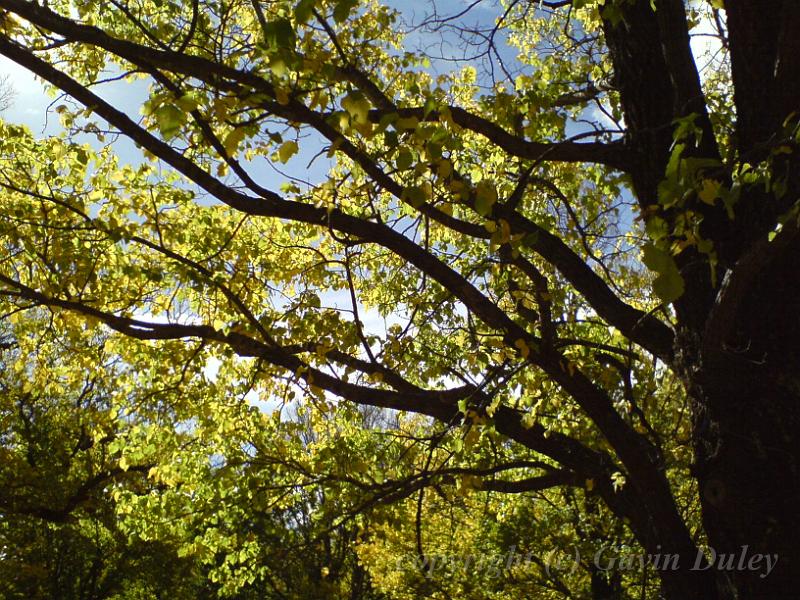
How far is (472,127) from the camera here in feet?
13.4

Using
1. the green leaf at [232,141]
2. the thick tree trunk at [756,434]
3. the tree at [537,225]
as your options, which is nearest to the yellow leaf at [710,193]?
the tree at [537,225]

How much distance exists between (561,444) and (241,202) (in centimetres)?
294

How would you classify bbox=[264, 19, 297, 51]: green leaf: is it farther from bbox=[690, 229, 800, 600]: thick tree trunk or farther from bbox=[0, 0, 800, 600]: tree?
bbox=[690, 229, 800, 600]: thick tree trunk

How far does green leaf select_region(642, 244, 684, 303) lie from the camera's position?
196 cm

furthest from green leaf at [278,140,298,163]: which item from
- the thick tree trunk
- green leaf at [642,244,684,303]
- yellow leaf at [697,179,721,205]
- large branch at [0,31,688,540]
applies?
the thick tree trunk

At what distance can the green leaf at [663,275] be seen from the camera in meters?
1.96

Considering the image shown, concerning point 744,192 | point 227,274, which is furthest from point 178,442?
point 744,192

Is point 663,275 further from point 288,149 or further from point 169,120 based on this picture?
point 169,120

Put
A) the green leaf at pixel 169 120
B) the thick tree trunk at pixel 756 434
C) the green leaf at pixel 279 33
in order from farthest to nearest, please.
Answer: the thick tree trunk at pixel 756 434, the green leaf at pixel 169 120, the green leaf at pixel 279 33

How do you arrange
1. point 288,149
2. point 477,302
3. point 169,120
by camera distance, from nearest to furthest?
point 169,120 < point 288,149 < point 477,302

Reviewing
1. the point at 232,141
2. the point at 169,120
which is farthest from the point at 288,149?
the point at 169,120

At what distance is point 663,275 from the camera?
198cm

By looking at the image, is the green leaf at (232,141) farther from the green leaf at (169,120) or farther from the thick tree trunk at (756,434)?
the thick tree trunk at (756,434)

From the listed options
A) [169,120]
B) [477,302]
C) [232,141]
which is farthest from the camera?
[477,302]
